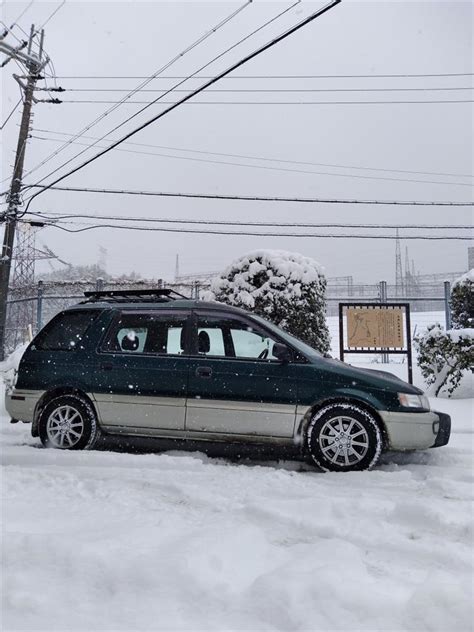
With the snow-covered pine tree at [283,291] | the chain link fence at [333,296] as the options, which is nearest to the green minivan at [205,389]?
the snow-covered pine tree at [283,291]

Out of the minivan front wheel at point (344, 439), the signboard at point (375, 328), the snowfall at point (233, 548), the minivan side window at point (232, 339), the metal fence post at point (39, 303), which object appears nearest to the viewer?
the snowfall at point (233, 548)

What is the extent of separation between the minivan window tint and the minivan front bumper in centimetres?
342

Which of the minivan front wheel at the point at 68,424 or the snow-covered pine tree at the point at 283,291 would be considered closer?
the minivan front wheel at the point at 68,424

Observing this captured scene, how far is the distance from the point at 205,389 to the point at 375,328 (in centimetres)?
523

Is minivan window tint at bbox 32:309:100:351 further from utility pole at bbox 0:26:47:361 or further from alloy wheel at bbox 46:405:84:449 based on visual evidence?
utility pole at bbox 0:26:47:361

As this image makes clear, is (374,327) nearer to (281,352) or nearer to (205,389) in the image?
(281,352)

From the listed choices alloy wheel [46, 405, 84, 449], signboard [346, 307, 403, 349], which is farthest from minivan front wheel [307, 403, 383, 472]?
signboard [346, 307, 403, 349]

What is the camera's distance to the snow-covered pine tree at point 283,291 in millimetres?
8531

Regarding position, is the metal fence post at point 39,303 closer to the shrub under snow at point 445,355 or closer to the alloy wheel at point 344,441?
the shrub under snow at point 445,355

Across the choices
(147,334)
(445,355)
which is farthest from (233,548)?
(445,355)

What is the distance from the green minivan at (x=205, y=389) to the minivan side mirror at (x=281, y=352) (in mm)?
11

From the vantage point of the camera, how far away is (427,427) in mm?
4453

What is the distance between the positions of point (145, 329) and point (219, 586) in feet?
10.9

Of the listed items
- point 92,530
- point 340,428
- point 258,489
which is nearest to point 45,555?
point 92,530
